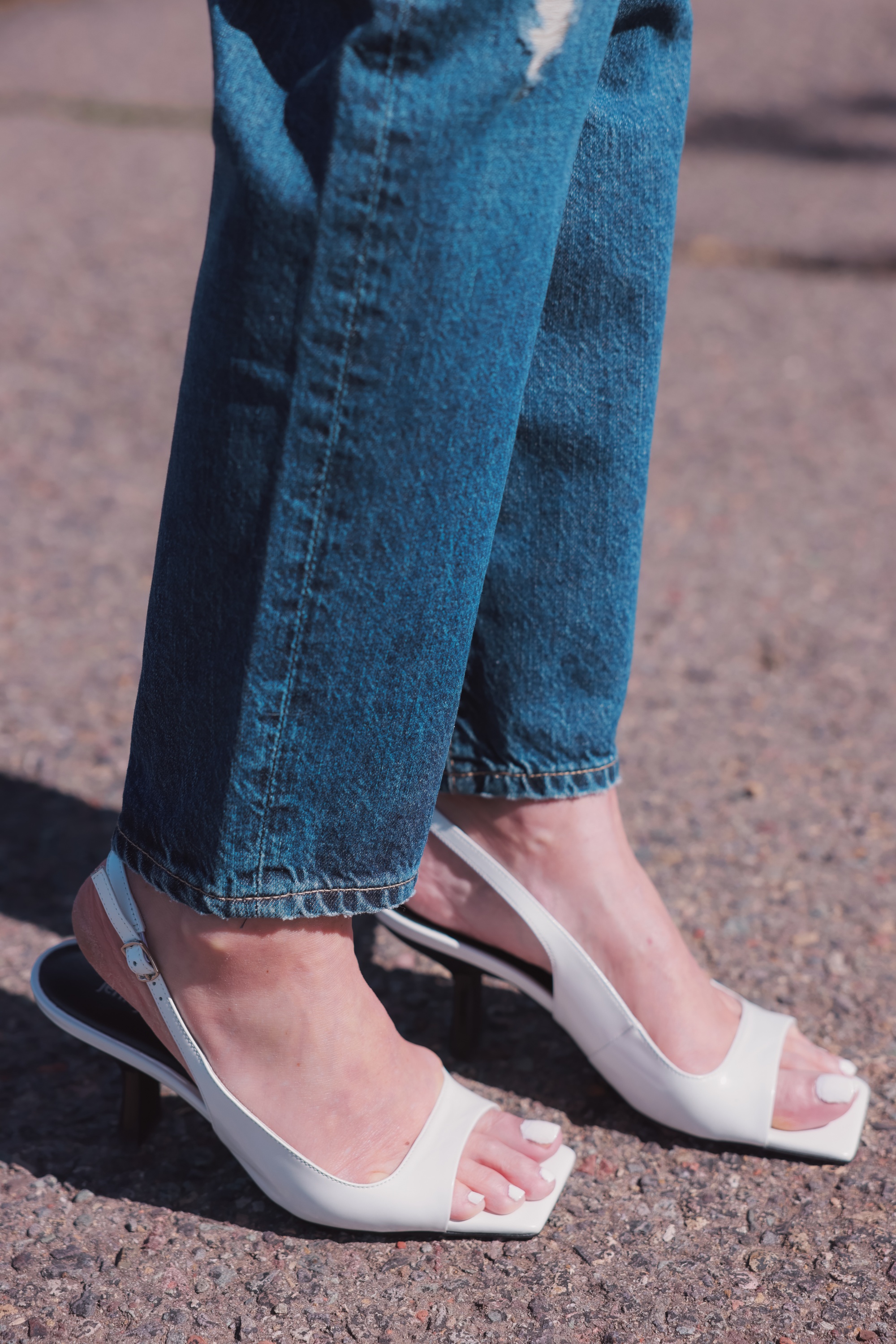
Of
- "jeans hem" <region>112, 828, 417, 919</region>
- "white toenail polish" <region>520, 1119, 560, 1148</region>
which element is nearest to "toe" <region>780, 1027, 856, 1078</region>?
"white toenail polish" <region>520, 1119, 560, 1148</region>

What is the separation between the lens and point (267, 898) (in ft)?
2.75

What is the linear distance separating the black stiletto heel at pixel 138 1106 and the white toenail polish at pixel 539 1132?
32 centimetres

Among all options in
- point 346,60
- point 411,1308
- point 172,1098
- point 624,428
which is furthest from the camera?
point 172,1098

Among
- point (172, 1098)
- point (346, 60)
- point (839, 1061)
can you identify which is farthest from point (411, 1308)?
point (346, 60)

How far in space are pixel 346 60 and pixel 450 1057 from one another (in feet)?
3.02

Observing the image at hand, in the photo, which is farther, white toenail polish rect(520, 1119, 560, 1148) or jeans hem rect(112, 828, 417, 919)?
white toenail polish rect(520, 1119, 560, 1148)

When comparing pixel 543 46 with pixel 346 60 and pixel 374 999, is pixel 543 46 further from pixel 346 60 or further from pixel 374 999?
pixel 374 999

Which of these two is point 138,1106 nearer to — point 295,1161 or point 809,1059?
point 295,1161

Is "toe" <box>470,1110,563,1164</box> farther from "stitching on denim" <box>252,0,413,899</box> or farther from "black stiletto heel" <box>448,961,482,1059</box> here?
"stitching on denim" <box>252,0,413,899</box>

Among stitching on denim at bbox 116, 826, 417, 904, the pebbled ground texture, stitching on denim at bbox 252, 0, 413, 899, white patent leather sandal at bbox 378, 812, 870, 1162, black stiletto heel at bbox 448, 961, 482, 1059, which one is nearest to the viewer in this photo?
stitching on denim at bbox 252, 0, 413, 899

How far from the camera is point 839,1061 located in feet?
3.69

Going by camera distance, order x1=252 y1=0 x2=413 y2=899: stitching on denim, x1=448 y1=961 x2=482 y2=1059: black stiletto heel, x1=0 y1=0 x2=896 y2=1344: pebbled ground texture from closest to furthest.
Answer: x1=252 y1=0 x2=413 y2=899: stitching on denim
x1=0 y1=0 x2=896 y2=1344: pebbled ground texture
x1=448 y1=961 x2=482 y2=1059: black stiletto heel

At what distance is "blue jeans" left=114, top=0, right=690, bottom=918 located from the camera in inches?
27.7

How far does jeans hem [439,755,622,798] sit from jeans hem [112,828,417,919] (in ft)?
0.70
